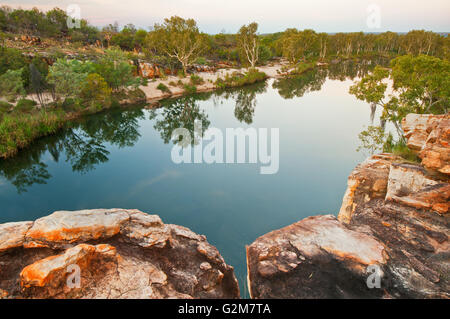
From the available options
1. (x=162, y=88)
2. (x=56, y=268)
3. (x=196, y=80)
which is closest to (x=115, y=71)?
(x=162, y=88)

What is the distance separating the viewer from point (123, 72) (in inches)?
1555

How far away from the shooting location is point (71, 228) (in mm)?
6871

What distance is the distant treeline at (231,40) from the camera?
63188mm

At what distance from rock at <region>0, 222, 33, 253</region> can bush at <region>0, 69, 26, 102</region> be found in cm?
2968

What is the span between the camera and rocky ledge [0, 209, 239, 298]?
209 inches

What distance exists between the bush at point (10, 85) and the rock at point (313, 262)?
34544 millimetres

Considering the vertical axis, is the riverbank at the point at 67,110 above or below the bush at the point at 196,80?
below

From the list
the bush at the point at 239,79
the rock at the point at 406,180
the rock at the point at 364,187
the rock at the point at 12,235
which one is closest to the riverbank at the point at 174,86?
the bush at the point at 239,79

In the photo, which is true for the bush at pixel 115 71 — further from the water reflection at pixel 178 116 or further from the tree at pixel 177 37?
the tree at pixel 177 37

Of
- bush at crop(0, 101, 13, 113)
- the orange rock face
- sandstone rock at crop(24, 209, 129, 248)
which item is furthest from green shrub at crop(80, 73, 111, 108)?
the orange rock face

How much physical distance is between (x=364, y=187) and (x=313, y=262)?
6.34 m

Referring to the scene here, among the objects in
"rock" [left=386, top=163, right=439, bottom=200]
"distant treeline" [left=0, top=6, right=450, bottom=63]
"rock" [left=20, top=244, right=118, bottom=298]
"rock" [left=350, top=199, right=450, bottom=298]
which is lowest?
"rock" [left=350, top=199, right=450, bottom=298]

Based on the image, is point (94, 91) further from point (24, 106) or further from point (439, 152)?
point (439, 152)

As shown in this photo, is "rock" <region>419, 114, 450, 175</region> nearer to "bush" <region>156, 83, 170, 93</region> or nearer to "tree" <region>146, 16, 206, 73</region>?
"bush" <region>156, 83, 170, 93</region>
